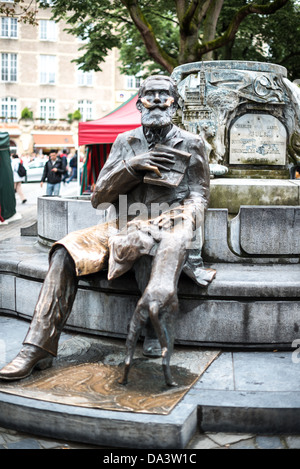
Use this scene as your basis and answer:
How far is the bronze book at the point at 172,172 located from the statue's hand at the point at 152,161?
46mm

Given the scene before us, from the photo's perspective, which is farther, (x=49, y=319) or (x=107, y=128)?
(x=107, y=128)

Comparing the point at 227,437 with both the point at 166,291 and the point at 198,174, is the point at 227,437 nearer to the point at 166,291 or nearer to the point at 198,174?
the point at 166,291

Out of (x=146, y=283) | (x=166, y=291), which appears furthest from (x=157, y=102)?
(x=166, y=291)

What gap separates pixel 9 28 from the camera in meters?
56.9

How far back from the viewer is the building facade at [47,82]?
186 ft

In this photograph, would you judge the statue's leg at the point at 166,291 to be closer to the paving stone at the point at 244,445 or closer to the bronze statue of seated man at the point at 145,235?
the bronze statue of seated man at the point at 145,235

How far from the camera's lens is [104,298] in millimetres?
4586

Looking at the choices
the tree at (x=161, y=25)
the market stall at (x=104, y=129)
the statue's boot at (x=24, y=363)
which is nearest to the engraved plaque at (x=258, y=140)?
the statue's boot at (x=24, y=363)

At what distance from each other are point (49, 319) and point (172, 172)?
4.63 ft

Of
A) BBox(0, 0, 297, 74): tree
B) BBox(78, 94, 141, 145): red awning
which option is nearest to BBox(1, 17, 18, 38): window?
BBox(0, 0, 297, 74): tree

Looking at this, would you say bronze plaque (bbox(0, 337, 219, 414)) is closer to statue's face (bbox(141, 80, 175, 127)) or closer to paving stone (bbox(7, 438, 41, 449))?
paving stone (bbox(7, 438, 41, 449))

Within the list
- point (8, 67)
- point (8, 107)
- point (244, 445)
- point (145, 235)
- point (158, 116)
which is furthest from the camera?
point (8, 107)

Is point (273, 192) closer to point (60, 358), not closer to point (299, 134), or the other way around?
point (299, 134)

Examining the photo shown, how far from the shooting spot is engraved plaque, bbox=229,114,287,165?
6715 millimetres
